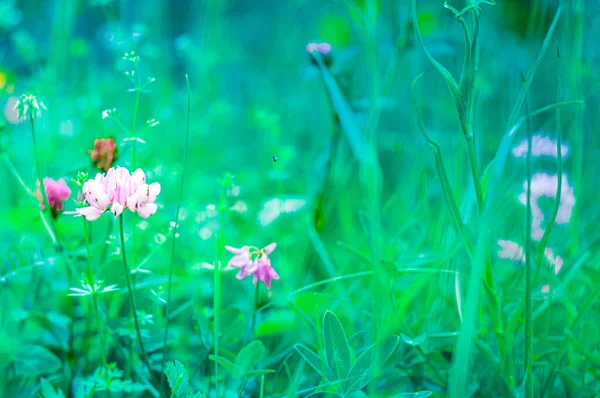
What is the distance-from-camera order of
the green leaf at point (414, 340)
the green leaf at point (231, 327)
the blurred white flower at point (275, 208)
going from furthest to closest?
1. the blurred white flower at point (275, 208)
2. the green leaf at point (231, 327)
3. the green leaf at point (414, 340)

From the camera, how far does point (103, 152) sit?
1.22m

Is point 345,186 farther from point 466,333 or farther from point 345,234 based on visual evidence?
point 466,333

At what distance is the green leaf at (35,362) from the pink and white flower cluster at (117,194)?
308 mm

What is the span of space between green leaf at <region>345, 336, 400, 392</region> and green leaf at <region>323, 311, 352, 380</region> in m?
0.01

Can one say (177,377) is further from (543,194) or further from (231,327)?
(543,194)

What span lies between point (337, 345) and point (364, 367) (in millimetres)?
57

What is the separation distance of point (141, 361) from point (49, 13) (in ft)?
11.0

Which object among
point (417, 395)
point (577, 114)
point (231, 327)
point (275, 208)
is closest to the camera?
point (417, 395)

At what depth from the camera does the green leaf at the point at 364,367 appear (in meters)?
0.87

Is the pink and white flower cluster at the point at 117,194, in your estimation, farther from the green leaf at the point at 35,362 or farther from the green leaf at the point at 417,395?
the green leaf at the point at 417,395

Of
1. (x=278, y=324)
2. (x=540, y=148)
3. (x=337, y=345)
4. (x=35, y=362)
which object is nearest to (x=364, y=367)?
(x=337, y=345)

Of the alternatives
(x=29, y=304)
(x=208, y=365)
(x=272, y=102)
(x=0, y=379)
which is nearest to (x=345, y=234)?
(x=208, y=365)

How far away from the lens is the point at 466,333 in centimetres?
77

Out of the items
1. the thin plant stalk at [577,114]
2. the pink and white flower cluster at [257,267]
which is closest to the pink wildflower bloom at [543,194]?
the thin plant stalk at [577,114]
